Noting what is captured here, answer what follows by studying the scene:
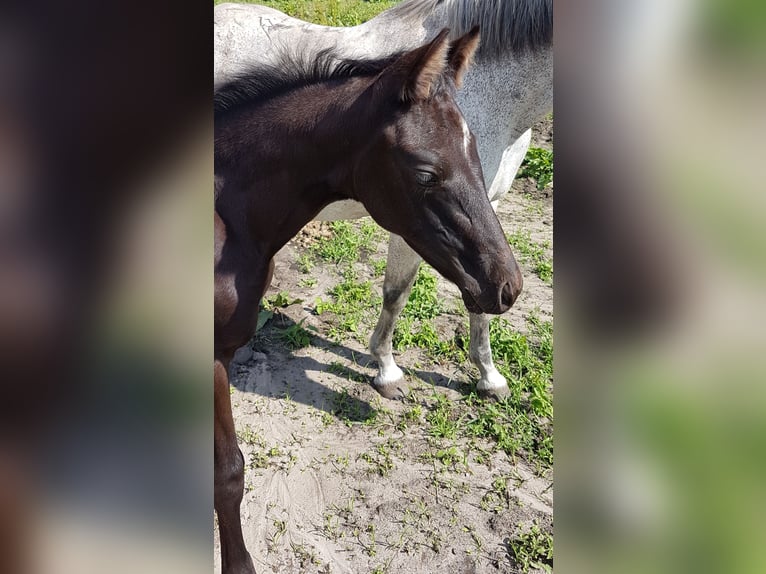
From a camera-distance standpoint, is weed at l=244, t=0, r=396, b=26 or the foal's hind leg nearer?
the foal's hind leg

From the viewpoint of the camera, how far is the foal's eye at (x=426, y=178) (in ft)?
4.37

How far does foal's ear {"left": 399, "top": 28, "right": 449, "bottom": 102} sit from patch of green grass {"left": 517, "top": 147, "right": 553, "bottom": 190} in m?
4.06

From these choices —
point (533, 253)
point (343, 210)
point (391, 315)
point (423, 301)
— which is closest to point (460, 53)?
point (343, 210)

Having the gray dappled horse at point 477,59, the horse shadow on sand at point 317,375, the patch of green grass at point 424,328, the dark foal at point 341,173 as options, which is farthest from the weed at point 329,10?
the dark foal at point 341,173

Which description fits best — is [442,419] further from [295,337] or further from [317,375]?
[295,337]

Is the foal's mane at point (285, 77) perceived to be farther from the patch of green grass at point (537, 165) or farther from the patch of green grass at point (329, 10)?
the patch of green grass at point (329, 10)

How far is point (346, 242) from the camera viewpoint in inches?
155

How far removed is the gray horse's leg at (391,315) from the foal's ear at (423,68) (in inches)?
52.2

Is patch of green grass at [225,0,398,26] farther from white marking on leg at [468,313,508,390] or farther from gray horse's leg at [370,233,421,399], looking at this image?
white marking on leg at [468,313,508,390]

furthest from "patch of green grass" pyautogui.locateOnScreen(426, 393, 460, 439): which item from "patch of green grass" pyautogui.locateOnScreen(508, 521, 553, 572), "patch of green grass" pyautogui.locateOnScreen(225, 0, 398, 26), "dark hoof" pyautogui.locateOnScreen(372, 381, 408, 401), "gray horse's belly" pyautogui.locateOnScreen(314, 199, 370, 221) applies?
"patch of green grass" pyautogui.locateOnScreen(225, 0, 398, 26)

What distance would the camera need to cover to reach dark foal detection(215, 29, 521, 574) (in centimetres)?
133

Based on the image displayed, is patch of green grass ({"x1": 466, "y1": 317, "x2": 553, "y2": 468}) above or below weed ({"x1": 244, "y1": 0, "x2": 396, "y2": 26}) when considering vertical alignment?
below
